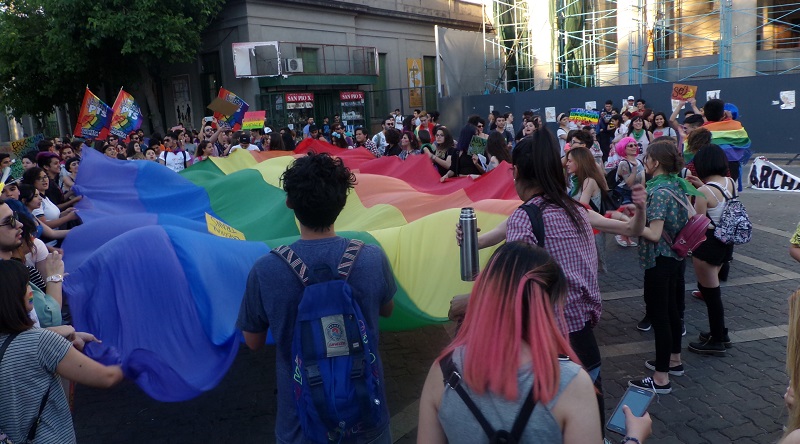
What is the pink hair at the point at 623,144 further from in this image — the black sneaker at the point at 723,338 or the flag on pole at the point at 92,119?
the flag on pole at the point at 92,119

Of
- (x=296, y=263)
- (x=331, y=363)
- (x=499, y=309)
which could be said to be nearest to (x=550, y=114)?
(x=296, y=263)

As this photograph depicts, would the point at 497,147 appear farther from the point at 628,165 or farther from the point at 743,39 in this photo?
the point at 743,39

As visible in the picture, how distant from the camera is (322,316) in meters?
2.47

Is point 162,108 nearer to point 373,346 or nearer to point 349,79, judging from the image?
point 349,79

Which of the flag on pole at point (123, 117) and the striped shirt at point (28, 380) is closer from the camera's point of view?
the striped shirt at point (28, 380)

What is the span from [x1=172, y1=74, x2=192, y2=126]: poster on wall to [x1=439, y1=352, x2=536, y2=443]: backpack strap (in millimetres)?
29722

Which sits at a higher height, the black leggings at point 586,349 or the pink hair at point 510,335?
the pink hair at point 510,335

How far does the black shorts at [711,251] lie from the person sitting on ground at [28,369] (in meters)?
4.57

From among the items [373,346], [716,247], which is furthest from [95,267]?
[716,247]

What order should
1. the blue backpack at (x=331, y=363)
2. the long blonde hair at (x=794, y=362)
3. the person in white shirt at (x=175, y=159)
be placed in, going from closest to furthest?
the long blonde hair at (x=794, y=362) < the blue backpack at (x=331, y=363) < the person in white shirt at (x=175, y=159)

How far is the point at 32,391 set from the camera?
261cm

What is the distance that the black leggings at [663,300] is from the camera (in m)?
4.65

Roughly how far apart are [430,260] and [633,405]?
2.56 meters

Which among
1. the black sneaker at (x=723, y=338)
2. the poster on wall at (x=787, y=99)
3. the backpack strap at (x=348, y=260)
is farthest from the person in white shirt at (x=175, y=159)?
the poster on wall at (x=787, y=99)
